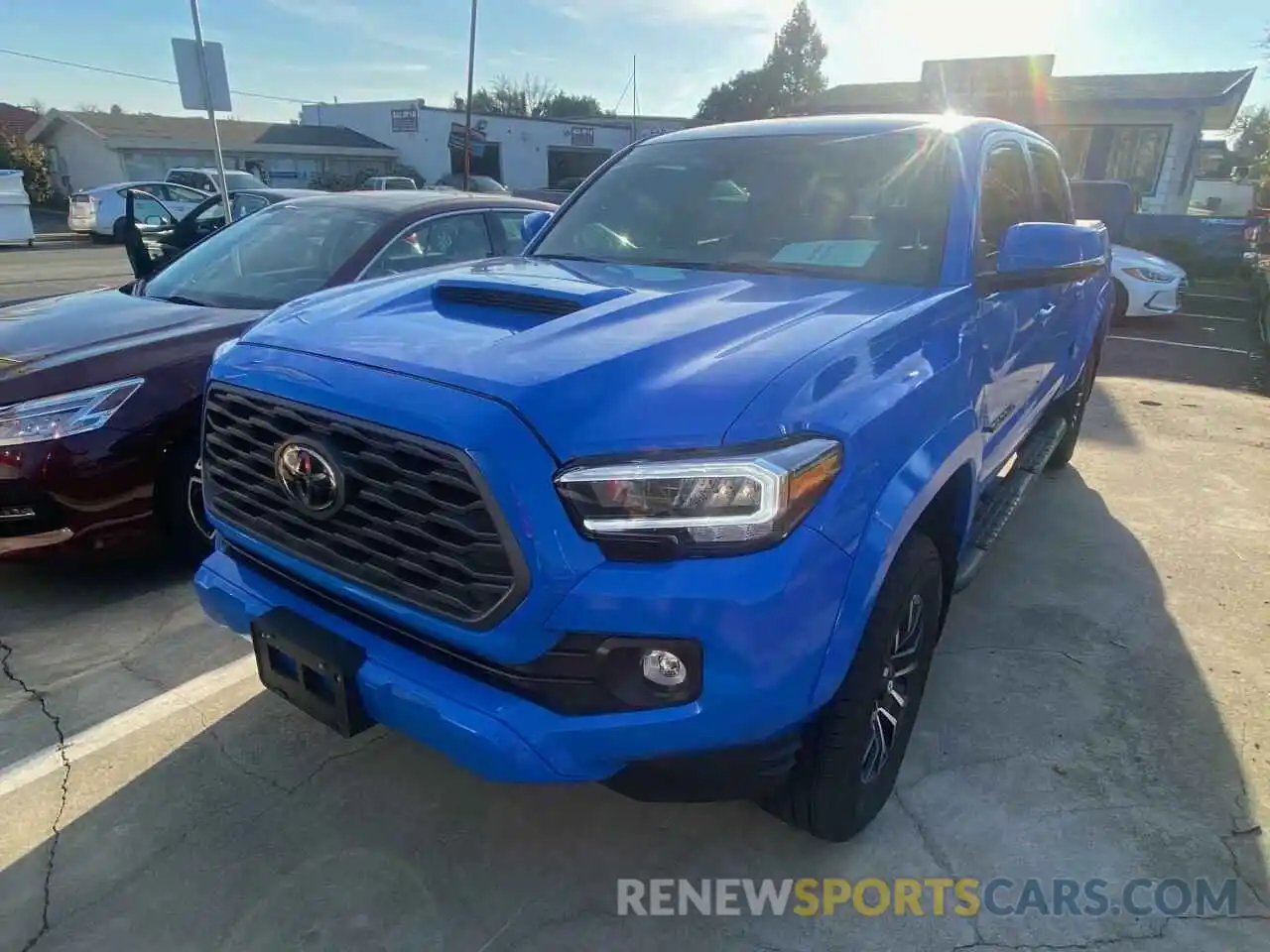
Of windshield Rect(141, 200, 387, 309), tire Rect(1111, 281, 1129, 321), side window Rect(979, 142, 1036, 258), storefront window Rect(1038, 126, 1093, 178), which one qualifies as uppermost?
storefront window Rect(1038, 126, 1093, 178)

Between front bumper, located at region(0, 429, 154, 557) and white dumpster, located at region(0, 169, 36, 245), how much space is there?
23.2 metres

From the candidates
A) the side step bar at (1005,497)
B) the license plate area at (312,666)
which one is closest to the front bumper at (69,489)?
the license plate area at (312,666)

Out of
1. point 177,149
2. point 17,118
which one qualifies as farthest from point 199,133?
point 17,118

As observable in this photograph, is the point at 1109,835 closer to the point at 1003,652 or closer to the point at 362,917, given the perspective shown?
the point at 1003,652

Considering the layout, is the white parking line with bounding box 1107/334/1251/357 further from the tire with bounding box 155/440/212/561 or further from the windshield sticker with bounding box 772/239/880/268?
the tire with bounding box 155/440/212/561

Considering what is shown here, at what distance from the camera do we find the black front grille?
1.70 metres

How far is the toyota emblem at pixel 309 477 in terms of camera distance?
1908 mm

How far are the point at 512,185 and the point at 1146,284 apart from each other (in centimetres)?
3697

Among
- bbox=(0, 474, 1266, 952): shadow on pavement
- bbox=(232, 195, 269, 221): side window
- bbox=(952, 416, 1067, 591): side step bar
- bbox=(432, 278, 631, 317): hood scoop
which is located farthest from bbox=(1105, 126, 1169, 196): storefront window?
bbox=(432, 278, 631, 317): hood scoop

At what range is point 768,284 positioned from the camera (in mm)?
2549

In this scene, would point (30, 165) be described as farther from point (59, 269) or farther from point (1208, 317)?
point (1208, 317)

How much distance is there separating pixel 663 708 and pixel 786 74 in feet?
247

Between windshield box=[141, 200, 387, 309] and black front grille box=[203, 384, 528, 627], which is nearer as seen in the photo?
black front grille box=[203, 384, 528, 627]

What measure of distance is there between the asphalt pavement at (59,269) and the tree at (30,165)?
17368mm
